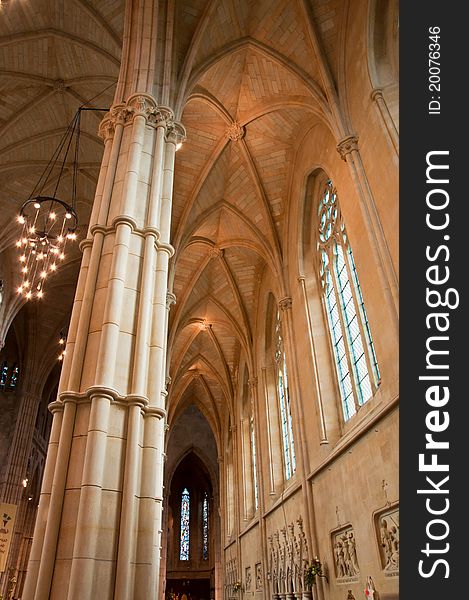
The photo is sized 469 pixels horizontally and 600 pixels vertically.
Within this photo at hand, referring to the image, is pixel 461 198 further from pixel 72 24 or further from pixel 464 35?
pixel 72 24

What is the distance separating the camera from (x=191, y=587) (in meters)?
32.6

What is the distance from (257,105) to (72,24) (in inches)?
209

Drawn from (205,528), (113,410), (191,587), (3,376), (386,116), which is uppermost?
(3,376)

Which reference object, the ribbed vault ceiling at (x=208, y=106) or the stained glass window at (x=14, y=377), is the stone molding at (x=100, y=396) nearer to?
the ribbed vault ceiling at (x=208, y=106)

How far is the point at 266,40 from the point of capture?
1196 centimetres

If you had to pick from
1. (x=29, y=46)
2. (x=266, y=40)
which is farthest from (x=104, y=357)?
(x=29, y=46)

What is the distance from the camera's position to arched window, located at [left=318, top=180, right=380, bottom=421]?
9.96 m

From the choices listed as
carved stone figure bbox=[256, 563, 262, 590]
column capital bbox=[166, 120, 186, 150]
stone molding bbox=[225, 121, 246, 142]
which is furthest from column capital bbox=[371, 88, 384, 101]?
carved stone figure bbox=[256, 563, 262, 590]

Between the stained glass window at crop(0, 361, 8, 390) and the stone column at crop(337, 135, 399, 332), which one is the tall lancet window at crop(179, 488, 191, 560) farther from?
the stone column at crop(337, 135, 399, 332)

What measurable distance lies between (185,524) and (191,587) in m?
4.01

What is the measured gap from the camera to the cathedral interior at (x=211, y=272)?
5.40 meters

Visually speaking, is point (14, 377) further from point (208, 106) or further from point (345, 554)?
point (345, 554)

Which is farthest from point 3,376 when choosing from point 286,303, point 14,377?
point 286,303

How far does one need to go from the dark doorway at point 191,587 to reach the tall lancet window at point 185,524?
1.52m
